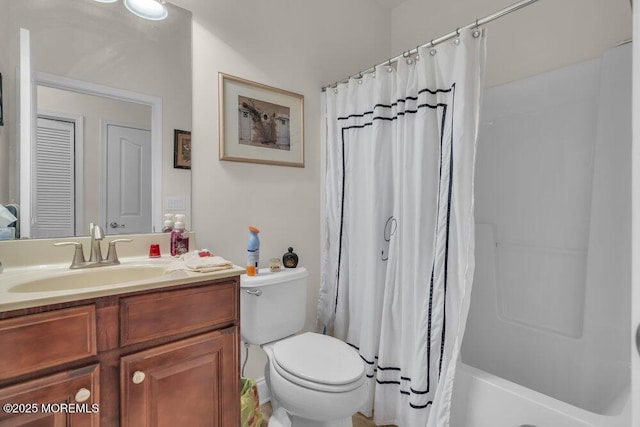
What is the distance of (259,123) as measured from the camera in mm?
1784

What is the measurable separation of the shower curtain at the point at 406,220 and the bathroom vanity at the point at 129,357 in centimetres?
83

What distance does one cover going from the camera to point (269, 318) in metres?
1.52

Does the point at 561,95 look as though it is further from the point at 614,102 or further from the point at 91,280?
the point at 91,280

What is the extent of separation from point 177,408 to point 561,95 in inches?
87.5

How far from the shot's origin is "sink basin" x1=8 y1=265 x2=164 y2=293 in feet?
3.28

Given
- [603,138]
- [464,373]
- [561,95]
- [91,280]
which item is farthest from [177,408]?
[561,95]

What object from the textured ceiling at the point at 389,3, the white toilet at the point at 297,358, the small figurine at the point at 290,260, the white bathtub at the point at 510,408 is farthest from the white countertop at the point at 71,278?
the textured ceiling at the point at 389,3

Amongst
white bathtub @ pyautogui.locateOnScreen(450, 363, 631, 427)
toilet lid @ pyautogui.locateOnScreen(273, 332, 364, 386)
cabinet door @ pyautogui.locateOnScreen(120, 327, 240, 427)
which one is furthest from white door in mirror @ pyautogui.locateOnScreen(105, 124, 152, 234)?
white bathtub @ pyautogui.locateOnScreen(450, 363, 631, 427)

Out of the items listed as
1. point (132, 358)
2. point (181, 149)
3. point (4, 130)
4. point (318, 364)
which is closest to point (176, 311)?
point (132, 358)

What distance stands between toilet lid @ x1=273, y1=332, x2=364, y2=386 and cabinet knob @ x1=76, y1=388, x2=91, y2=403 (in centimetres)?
68

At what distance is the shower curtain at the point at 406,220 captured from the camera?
1.31 metres

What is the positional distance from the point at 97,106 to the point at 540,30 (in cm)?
232

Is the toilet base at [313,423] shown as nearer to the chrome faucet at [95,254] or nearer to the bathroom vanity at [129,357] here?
the bathroom vanity at [129,357]

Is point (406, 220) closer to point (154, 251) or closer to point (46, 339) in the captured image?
point (154, 251)
